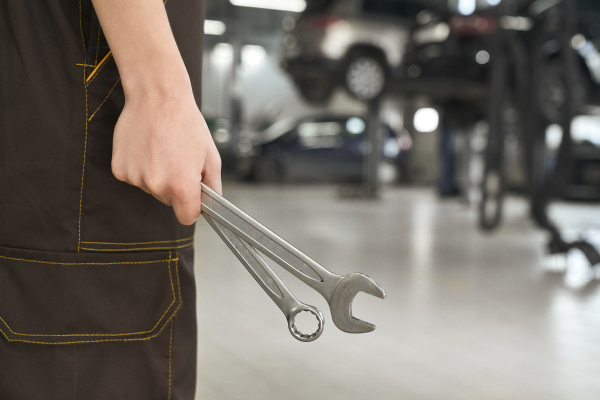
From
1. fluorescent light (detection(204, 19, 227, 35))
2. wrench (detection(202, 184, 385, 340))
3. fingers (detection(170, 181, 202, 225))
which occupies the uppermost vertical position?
fluorescent light (detection(204, 19, 227, 35))

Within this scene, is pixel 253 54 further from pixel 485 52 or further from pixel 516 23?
pixel 516 23

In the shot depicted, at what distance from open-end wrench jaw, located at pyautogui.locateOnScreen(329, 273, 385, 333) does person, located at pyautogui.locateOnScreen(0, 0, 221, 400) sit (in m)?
0.17

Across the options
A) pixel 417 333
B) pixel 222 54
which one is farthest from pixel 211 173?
pixel 222 54

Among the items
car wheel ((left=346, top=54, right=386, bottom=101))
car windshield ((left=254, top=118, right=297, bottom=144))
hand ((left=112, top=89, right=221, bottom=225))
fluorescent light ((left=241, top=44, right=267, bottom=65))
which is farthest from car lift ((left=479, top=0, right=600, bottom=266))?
fluorescent light ((left=241, top=44, right=267, bottom=65))

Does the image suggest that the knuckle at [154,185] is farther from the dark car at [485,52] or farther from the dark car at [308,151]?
the dark car at [308,151]

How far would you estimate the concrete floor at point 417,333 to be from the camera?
1.21 meters

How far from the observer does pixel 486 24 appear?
13.6ft

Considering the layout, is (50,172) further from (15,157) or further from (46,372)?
(46,372)

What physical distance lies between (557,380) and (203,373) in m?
0.83

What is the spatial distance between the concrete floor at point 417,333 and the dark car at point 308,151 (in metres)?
5.93

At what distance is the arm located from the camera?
0.54 meters

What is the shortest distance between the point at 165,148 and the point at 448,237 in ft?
10.6

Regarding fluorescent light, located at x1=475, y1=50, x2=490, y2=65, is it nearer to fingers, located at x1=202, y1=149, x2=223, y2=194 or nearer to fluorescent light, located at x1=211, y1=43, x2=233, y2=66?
fingers, located at x1=202, y1=149, x2=223, y2=194

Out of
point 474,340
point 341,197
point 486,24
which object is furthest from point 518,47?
point 341,197
